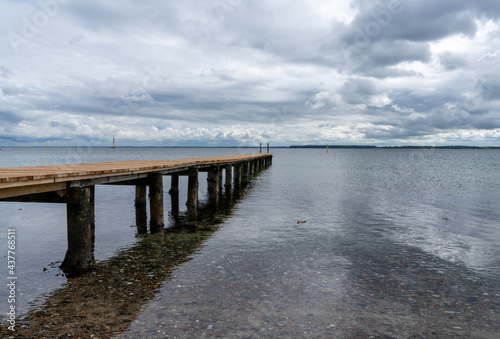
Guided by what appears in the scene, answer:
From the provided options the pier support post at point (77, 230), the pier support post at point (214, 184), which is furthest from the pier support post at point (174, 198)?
the pier support post at point (77, 230)

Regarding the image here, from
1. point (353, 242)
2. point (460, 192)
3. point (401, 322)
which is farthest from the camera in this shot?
point (460, 192)

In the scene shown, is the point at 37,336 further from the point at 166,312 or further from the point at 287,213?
the point at 287,213

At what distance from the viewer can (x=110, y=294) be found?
8281 millimetres

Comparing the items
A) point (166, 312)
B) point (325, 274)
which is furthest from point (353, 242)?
point (166, 312)

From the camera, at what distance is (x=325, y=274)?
32.8 feet

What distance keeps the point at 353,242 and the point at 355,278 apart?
13.9 feet

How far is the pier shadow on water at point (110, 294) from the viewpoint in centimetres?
667

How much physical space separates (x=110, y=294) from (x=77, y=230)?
2376 millimetres

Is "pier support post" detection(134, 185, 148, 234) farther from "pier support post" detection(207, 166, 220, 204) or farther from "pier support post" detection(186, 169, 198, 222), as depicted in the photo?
"pier support post" detection(207, 166, 220, 204)

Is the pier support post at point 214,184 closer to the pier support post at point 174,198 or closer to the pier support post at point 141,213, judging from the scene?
the pier support post at point 174,198

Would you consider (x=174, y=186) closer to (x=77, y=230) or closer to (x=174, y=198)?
(x=174, y=198)

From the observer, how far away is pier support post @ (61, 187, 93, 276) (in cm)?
969

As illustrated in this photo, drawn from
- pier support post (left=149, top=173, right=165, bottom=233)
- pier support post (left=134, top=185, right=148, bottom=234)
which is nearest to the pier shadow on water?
pier support post (left=149, top=173, right=165, bottom=233)

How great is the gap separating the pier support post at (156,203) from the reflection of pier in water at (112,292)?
0.81 meters
